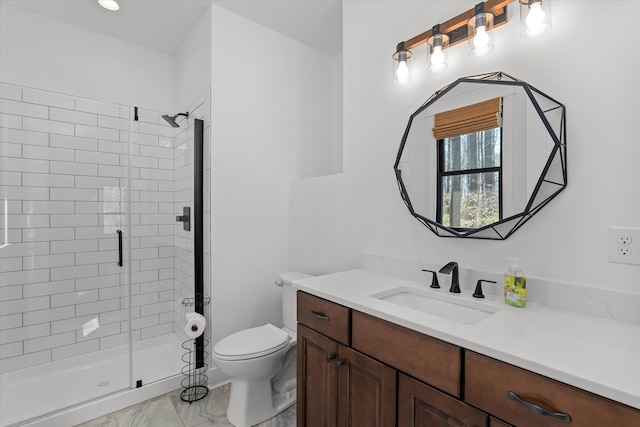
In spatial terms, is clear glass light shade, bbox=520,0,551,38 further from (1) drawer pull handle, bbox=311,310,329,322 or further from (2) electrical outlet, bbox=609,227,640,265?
(1) drawer pull handle, bbox=311,310,329,322

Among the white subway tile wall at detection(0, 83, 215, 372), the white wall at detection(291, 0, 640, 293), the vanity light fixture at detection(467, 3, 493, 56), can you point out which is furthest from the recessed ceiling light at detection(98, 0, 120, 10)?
the vanity light fixture at detection(467, 3, 493, 56)

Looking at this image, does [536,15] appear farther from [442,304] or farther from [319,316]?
[319,316]

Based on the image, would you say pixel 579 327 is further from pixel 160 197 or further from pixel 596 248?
pixel 160 197

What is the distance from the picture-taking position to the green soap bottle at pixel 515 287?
1.16 meters

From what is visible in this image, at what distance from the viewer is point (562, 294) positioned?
3.78 ft

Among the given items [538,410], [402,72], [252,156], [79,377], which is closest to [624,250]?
[538,410]

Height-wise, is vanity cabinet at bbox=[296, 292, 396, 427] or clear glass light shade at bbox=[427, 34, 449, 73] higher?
clear glass light shade at bbox=[427, 34, 449, 73]

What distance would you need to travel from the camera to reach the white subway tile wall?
2.21 m

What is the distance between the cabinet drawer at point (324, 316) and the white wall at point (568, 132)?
562 mm

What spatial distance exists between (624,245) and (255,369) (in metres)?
1.75

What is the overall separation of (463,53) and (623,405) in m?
1.40

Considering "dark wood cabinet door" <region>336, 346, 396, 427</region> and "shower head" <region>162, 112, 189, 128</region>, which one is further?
"shower head" <region>162, 112, 189, 128</region>

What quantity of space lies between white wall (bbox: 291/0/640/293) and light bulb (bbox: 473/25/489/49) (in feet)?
0.22

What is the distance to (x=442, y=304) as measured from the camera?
1366 millimetres
